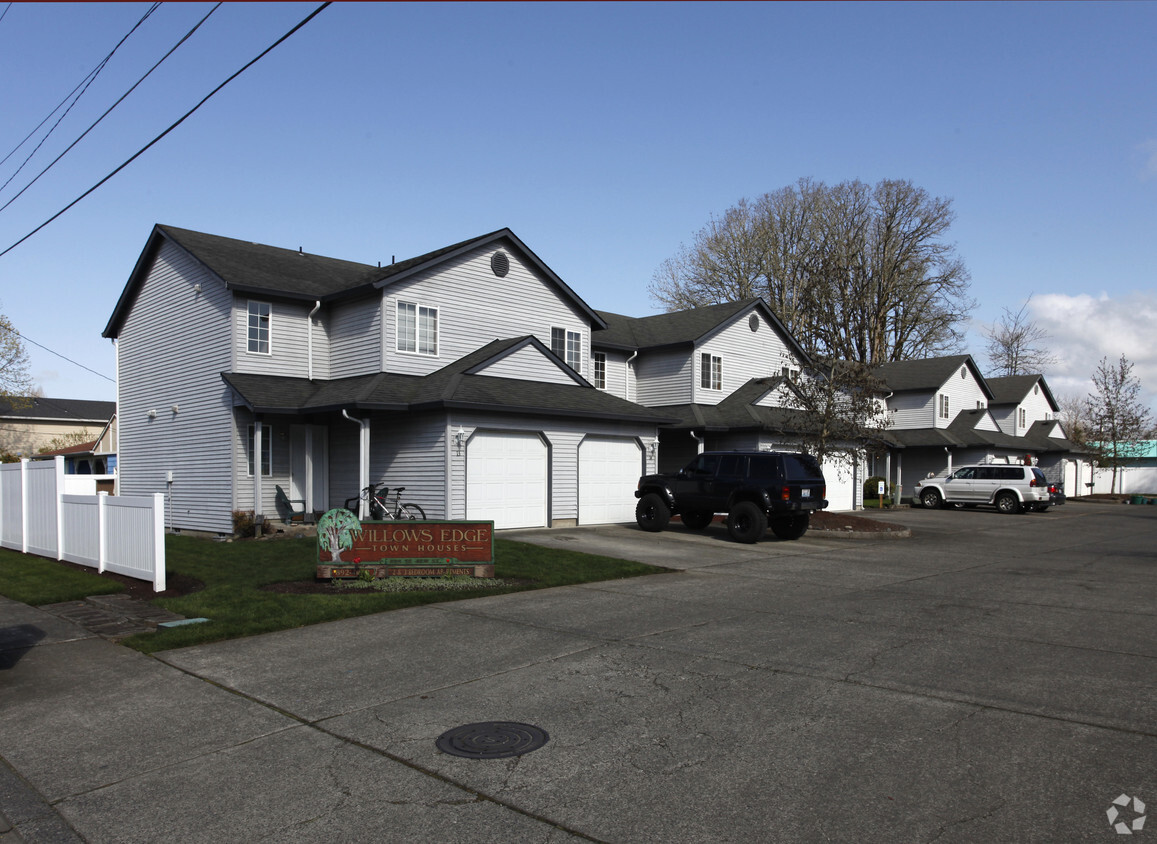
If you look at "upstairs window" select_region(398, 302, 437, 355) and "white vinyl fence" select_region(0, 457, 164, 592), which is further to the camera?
"upstairs window" select_region(398, 302, 437, 355)

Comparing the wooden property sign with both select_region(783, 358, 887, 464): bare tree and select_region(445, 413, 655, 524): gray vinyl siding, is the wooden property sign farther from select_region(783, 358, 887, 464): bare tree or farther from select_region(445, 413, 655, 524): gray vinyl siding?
select_region(783, 358, 887, 464): bare tree

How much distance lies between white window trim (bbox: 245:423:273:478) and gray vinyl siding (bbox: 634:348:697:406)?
48.7 feet

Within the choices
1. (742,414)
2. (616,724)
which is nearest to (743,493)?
(742,414)

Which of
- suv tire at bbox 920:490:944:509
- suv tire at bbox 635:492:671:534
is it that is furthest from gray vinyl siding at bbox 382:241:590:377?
suv tire at bbox 920:490:944:509

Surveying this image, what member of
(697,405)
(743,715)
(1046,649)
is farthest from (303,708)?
(697,405)

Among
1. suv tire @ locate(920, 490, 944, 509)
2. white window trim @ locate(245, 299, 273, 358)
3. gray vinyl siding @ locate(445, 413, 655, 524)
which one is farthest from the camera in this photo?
suv tire @ locate(920, 490, 944, 509)

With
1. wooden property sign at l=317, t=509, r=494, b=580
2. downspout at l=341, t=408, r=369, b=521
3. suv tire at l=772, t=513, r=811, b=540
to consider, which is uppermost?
downspout at l=341, t=408, r=369, b=521

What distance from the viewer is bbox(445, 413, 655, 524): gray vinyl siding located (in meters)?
19.7

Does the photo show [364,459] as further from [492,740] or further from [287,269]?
[492,740]

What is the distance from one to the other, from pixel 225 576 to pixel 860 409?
1729cm

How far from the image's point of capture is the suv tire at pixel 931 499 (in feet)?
116

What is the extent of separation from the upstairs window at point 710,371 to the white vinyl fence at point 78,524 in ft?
69.3

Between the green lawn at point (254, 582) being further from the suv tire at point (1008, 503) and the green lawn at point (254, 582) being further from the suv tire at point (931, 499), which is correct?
the suv tire at point (931, 499)

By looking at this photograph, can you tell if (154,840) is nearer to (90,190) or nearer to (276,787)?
(276,787)
